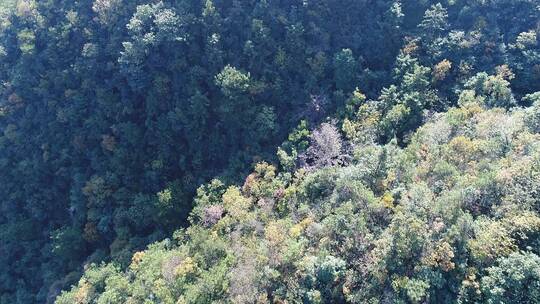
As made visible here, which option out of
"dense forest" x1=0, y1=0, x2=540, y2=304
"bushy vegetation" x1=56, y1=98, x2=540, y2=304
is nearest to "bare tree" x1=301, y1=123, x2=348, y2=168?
"dense forest" x1=0, y1=0, x2=540, y2=304

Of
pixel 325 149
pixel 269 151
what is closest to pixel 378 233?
pixel 325 149

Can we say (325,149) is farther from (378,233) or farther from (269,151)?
(378,233)

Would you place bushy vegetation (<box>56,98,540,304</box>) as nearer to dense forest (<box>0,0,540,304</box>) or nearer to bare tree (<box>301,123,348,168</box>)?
dense forest (<box>0,0,540,304</box>)

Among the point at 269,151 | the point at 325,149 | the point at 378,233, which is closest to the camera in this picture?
the point at 378,233

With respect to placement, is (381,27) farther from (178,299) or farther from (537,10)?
(178,299)

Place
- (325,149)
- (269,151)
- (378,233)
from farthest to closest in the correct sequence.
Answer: (269,151), (325,149), (378,233)

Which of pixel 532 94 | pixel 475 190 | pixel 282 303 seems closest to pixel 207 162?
pixel 282 303

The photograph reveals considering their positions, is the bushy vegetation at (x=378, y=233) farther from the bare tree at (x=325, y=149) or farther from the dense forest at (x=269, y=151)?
the bare tree at (x=325, y=149)

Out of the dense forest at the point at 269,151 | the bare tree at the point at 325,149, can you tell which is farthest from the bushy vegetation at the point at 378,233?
the bare tree at the point at 325,149

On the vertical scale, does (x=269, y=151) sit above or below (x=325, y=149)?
above
